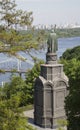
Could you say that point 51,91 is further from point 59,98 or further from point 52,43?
point 52,43

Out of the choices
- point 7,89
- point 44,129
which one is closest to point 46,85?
point 44,129

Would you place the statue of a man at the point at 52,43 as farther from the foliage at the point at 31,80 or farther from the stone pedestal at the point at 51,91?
the foliage at the point at 31,80

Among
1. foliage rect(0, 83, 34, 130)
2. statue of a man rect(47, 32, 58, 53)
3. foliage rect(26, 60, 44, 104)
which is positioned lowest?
foliage rect(26, 60, 44, 104)

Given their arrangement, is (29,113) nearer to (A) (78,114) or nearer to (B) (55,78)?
(B) (55,78)

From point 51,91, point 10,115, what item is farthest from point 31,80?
point 10,115

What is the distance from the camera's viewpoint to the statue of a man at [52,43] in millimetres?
24781

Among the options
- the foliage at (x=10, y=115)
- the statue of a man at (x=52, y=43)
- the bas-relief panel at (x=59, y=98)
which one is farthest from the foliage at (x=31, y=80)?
the foliage at (x=10, y=115)

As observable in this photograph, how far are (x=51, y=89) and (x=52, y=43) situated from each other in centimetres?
337

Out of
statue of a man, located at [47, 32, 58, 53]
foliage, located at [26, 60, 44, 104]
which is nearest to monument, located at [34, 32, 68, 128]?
statue of a man, located at [47, 32, 58, 53]

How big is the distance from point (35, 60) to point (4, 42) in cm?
97

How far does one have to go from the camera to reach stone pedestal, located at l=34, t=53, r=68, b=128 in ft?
80.3

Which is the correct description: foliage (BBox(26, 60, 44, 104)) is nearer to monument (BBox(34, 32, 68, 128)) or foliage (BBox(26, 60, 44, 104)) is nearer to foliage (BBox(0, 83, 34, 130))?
monument (BBox(34, 32, 68, 128))

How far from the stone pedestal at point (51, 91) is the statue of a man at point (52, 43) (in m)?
0.38

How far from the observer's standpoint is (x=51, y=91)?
2447 cm
